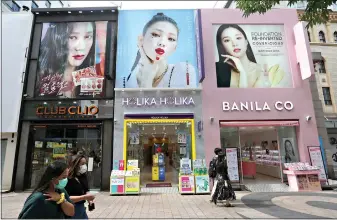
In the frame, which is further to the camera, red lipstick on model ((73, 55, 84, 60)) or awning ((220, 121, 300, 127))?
red lipstick on model ((73, 55, 84, 60))

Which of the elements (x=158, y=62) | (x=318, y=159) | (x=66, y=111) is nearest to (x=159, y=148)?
(x=158, y=62)

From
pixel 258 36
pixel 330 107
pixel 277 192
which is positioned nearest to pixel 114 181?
pixel 277 192

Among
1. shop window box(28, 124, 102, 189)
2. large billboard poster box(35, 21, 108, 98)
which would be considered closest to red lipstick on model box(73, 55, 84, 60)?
large billboard poster box(35, 21, 108, 98)

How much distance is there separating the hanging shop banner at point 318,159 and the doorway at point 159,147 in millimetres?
5337

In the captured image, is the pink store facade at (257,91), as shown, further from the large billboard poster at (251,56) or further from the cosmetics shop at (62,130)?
the cosmetics shop at (62,130)

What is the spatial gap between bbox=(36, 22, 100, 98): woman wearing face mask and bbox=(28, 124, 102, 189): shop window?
1.66 m

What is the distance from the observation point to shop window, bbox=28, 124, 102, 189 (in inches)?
427

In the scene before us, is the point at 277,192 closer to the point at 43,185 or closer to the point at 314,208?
the point at 314,208

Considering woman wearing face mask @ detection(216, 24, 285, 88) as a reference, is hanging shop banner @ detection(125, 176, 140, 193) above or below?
below

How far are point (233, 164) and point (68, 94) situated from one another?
331 inches

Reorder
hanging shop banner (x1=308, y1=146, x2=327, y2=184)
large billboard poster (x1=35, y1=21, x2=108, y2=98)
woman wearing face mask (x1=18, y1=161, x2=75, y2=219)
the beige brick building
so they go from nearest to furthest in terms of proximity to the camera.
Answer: woman wearing face mask (x1=18, y1=161, x2=75, y2=219) → hanging shop banner (x1=308, y1=146, x2=327, y2=184) → large billboard poster (x1=35, y1=21, x2=108, y2=98) → the beige brick building

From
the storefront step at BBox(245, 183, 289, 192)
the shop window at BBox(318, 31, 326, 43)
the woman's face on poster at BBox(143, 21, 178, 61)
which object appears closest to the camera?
the storefront step at BBox(245, 183, 289, 192)

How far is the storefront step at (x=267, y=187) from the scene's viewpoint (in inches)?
387

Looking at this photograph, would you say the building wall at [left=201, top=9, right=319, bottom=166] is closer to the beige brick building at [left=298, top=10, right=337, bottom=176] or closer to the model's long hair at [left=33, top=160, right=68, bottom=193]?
the beige brick building at [left=298, top=10, right=337, bottom=176]
